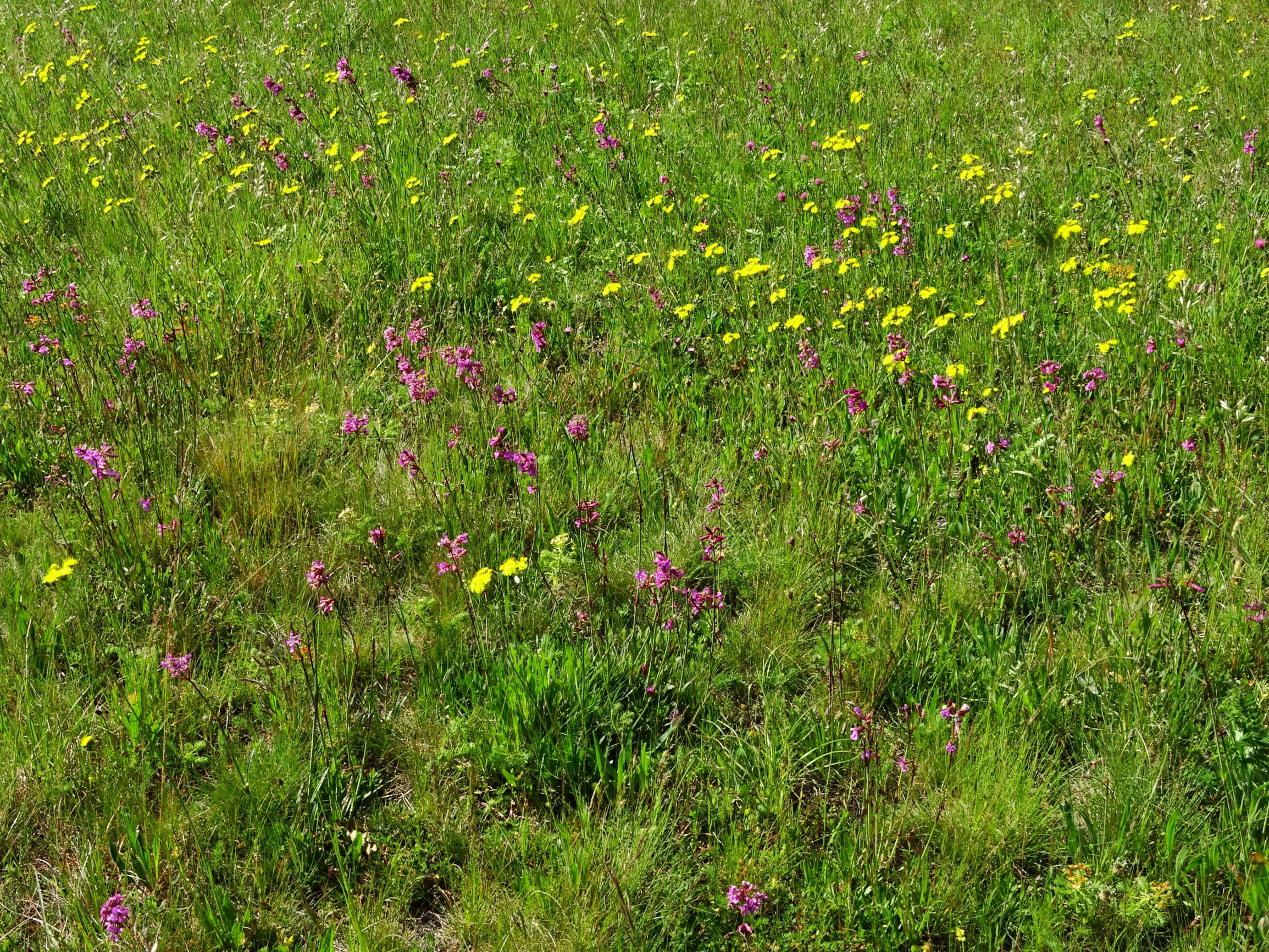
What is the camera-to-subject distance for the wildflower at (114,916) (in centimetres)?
191

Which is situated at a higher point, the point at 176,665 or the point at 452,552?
the point at 452,552

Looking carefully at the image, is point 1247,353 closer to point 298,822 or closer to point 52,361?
point 298,822

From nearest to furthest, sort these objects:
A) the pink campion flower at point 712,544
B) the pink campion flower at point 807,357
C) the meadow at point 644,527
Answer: the meadow at point 644,527
the pink campion flower at point 712,544
the pink campion flower at point 807,357

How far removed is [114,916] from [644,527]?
67.4 inches

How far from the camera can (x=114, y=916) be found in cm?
191

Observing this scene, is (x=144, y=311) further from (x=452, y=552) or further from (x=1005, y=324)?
(x=1005, y=324)

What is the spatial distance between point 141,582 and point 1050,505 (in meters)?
2.71

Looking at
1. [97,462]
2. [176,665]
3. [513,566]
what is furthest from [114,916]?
[97,462]

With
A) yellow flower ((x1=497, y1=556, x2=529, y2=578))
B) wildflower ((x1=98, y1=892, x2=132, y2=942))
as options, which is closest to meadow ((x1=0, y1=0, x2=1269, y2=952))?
wildflower ((x1=98, y1=892, x2=132, y2=942))

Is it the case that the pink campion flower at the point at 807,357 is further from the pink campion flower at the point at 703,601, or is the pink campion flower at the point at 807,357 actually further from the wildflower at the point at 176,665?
the wildflower at the point at 176,665

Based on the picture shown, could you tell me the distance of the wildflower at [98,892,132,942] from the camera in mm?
1911

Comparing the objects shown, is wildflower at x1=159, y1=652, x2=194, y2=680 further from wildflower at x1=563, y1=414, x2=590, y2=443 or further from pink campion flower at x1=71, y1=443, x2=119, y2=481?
wildflower at x1=563, y1=414, x2=590, y2=443

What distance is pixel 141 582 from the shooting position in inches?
113

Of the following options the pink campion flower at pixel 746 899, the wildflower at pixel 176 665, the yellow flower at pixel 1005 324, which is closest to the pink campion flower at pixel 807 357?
the yellow flower at pixel 1005 324
